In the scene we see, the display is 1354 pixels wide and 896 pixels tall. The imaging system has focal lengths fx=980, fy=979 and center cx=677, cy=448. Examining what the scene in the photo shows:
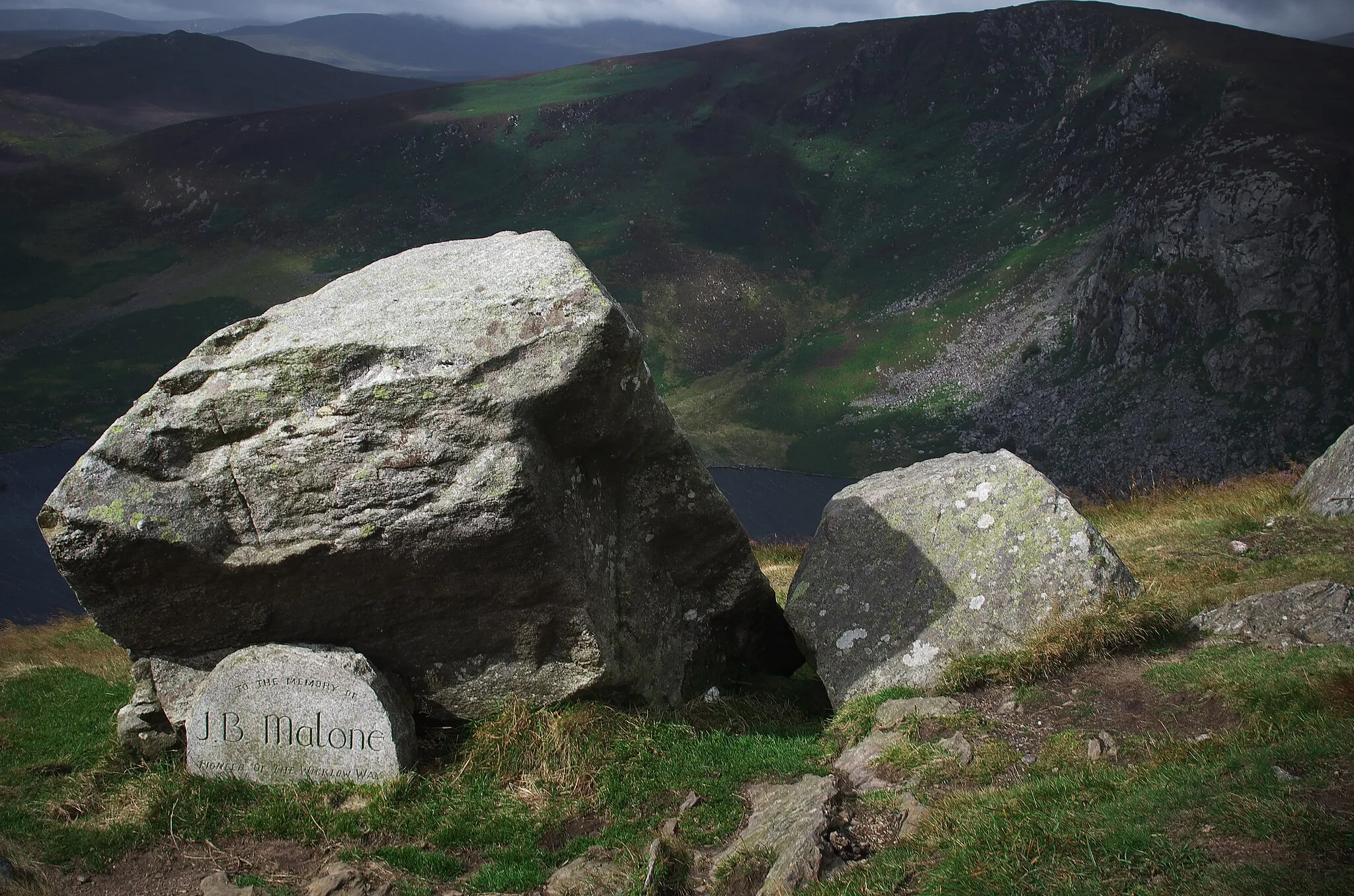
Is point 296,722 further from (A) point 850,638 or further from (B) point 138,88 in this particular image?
(B) point 138,88

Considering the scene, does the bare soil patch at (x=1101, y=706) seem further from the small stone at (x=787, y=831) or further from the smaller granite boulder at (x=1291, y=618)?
the small stone at (x=787, y=831)

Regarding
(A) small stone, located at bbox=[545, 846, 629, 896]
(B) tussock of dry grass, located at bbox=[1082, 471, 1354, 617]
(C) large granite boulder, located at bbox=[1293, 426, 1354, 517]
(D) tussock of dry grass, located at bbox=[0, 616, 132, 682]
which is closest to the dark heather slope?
(D) tussock of dry grass, located at bbox=[0, 616, 132, 682]

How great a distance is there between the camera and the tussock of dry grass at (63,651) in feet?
44.8

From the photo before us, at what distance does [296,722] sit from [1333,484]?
47.4 feet

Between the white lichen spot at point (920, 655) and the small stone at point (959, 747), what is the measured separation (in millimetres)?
1738

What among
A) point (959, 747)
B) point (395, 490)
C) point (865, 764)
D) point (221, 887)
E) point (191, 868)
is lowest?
point (191, 868)

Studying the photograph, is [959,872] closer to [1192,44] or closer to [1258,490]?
[1258,490]

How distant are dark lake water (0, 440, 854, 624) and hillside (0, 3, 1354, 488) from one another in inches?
109

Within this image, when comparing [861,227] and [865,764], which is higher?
[861,227]

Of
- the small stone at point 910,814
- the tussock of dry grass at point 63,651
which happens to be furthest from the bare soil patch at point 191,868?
the tussock of dry grass at point 63,651

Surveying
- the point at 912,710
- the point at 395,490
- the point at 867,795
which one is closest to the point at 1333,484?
the point at 912,710

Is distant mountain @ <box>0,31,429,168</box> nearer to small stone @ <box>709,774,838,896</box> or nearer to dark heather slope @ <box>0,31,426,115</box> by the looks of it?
dark heather slope @ <box>0,31,426,115</box>

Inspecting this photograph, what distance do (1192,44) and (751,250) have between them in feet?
127

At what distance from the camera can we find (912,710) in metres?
9.60
